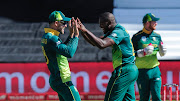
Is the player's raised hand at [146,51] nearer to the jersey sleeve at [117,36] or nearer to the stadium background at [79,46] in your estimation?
the jersey sleeve at [117,36]

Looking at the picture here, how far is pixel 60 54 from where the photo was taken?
5203 millimetres

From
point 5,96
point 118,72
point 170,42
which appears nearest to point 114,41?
point 118,72

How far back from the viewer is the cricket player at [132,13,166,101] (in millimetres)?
7227

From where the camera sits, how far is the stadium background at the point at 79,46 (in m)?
10.5

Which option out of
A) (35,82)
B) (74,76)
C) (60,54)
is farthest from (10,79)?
(60,54)

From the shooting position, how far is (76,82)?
34.6ft

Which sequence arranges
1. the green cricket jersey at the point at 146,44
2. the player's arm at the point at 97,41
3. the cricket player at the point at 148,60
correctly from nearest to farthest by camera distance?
the player's arm at the point at 97,41, the cricket player at the point at 148,60, the green cricket jersey at the point at 146,44

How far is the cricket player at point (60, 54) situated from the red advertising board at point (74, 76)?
513cm

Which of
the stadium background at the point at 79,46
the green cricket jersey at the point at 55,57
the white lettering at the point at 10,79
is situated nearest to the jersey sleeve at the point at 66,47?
the green cricket jersey at the point at 55,57

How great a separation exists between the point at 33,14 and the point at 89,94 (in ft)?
12.3

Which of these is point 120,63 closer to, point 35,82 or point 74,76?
point 74,76

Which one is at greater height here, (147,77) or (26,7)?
(26,7)

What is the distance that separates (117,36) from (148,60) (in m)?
2.48

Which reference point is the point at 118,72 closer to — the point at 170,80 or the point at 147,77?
the point at 147,77
